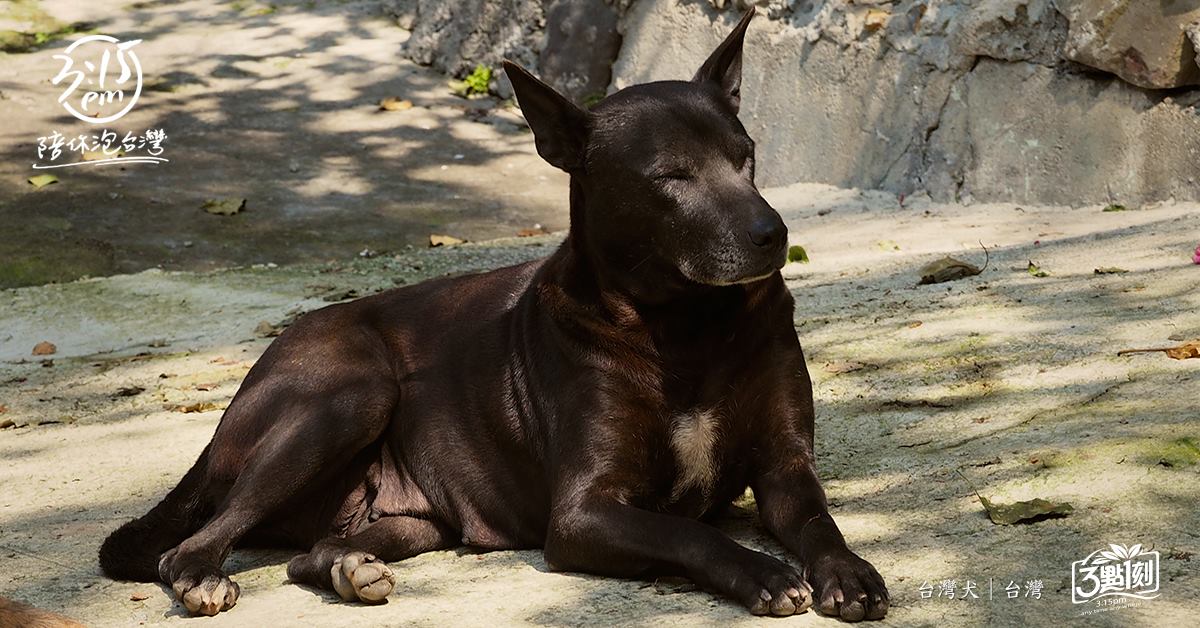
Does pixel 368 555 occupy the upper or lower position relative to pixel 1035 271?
lower

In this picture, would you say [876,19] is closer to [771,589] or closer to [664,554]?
[664,554]

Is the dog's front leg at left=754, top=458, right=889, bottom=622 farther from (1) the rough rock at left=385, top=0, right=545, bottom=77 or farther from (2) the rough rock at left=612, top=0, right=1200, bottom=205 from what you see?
(1) the rough rock at left=385, top=0, right=545, bottom=77

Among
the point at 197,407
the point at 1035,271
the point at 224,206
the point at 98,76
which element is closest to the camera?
the point at 197,407

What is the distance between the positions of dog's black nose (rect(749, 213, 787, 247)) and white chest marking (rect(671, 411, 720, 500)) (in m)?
0.52

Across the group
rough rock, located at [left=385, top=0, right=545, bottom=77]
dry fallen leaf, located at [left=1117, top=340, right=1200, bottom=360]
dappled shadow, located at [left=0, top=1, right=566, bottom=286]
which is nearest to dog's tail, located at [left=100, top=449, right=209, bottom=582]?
dry fallen leaf, located at [left=1117, top=340, right=1200, bottom=360]

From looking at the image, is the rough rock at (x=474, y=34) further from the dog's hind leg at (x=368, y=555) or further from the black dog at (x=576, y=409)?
the dog's hind leg at (x=368, y=555)

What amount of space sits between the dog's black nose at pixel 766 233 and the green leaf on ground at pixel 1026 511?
890 mm

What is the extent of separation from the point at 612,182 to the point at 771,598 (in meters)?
1.39

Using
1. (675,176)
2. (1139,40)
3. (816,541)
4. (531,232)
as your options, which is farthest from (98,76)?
(816,541)

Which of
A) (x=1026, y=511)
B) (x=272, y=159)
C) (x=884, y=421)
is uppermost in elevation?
(x=1026, y=511)

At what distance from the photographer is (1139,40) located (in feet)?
27.0

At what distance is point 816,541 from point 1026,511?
558mm

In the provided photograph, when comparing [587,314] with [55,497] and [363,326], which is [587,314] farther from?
[55,497]

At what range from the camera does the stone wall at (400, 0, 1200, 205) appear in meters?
8.23
